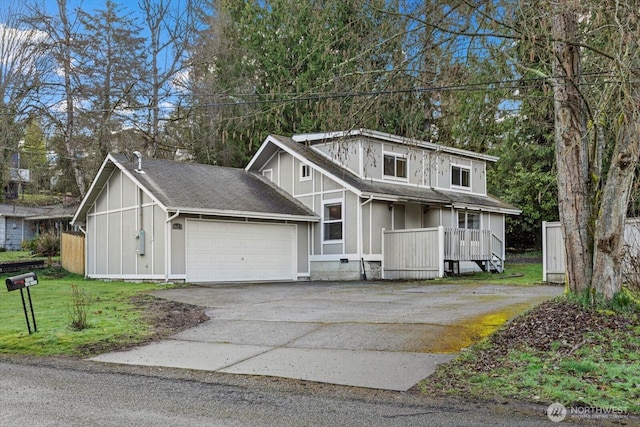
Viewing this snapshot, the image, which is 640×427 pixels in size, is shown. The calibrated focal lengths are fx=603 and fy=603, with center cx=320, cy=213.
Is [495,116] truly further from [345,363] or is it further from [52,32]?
[52,32]

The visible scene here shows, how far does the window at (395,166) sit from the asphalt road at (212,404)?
55.8 ft

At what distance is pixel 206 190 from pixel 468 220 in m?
11.4

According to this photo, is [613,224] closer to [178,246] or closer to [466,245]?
[466,245]

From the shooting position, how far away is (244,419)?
5.19 meters

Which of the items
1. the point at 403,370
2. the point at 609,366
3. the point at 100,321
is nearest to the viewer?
the point at 609,366

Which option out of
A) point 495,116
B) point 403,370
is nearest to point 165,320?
point 403,370

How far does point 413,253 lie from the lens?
2119 cm

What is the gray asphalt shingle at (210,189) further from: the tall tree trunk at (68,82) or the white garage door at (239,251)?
the tall tree trunk at (68,82)

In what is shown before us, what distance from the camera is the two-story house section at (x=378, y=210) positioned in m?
21.2

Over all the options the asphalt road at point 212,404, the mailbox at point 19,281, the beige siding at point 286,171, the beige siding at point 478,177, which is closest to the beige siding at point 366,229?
the beige siding at point 286,171

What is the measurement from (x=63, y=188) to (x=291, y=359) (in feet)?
Result: 133

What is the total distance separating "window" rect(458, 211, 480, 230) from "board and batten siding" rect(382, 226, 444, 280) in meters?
4.91

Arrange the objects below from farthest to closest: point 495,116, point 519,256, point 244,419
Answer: point 519,256
point 495,116
point 244,419

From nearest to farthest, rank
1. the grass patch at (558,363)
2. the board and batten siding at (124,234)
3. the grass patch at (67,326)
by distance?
the grass patch at (558,363)
the grass patch at (67,326)
the board and batten siding at (124,234)
